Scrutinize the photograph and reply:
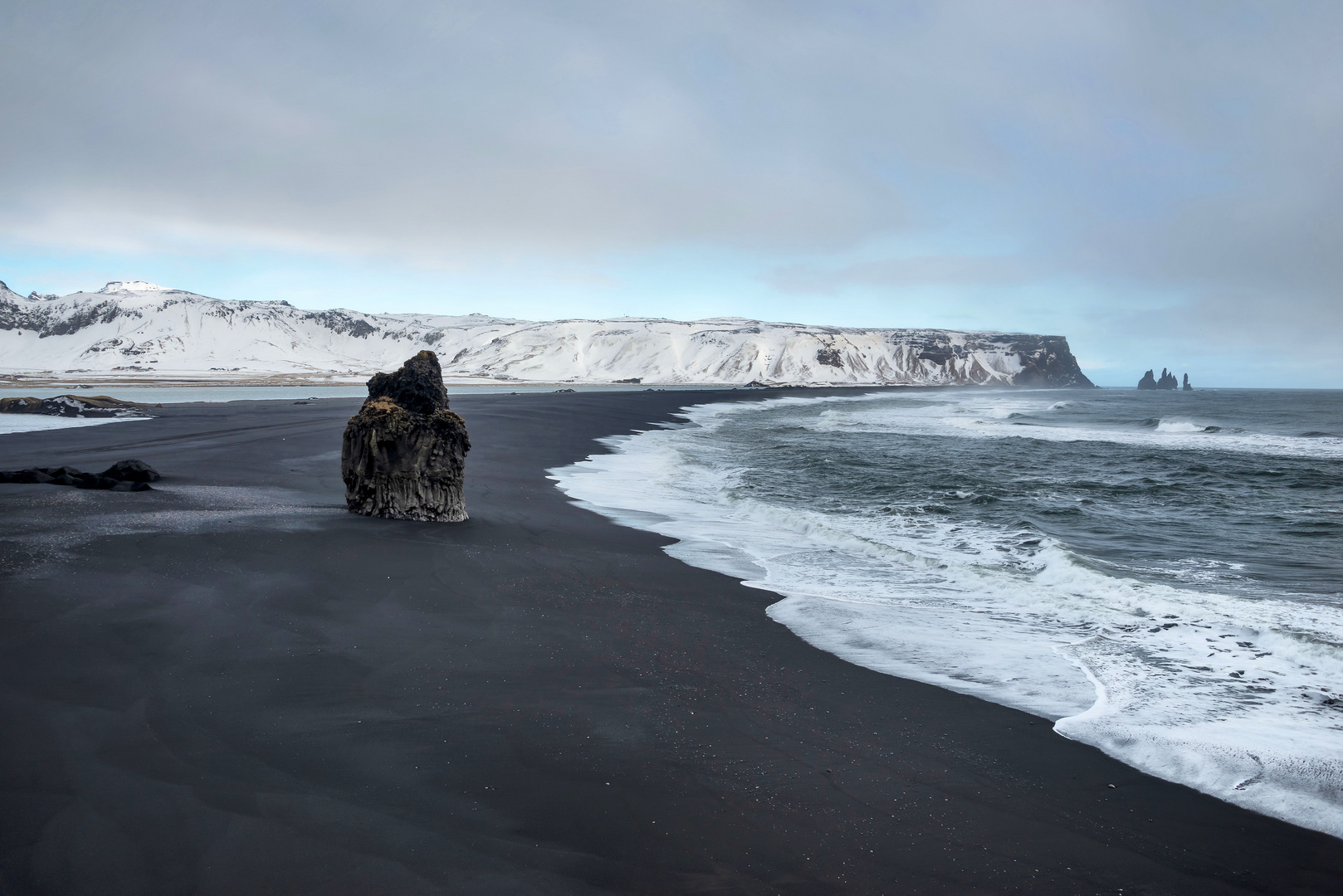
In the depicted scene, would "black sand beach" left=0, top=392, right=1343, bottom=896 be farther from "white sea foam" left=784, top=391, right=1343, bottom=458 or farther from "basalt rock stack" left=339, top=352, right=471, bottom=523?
"white sea foam" left=784, top=391, right=1343, bottom=458

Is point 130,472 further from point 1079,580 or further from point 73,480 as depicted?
point 1079,580

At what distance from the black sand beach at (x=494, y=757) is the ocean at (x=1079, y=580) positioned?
2.03ft

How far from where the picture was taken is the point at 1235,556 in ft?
30.7

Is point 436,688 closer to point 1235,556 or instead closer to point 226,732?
point 226,732

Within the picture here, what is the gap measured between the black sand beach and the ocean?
2.03 ft

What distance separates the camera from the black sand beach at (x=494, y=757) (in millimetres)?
2654

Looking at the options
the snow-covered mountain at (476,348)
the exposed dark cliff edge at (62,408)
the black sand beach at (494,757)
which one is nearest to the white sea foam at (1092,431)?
the black sand beach at (494,757)

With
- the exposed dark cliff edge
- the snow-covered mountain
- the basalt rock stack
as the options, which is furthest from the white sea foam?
the snow-covered mountain

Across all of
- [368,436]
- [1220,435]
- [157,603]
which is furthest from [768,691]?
[1220,435]

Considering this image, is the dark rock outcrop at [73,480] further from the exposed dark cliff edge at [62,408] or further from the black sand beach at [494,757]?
the exposed dark cliff edge at [62,408]

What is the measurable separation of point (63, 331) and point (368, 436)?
181m

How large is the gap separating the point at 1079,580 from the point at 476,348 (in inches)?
6713

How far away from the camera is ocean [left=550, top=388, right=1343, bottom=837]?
4.37 metres

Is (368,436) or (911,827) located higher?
(368,436)
